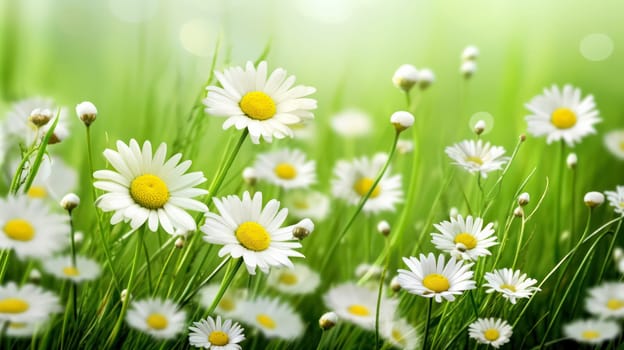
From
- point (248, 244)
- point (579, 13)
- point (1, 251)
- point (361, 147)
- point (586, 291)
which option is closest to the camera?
point (248, 244)

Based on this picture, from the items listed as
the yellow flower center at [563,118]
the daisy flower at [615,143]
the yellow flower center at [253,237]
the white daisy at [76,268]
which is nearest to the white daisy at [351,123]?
the daisy flower at [615,143]

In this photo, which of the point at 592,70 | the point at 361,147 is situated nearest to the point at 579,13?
the point at 592,70

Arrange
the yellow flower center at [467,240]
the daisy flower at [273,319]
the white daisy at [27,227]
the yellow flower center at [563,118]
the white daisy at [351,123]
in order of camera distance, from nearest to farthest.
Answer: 1. the white daisy at [27,227]
2. the yellow flower center at [467,240]
3. the daisy flower at [273,319]
4. the yellow flower center at [563,118]
5. the white daisy at [351,123]

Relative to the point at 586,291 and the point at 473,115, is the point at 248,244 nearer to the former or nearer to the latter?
the point at 586,291

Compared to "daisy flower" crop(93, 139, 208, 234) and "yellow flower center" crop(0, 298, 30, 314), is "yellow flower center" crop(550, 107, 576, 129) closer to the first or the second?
"daisy flower" crop(93, 139, 208, 234)

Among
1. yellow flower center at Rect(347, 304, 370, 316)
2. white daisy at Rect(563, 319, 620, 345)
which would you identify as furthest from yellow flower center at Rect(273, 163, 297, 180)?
white daisy at Rect(563, 319, 620, 345)

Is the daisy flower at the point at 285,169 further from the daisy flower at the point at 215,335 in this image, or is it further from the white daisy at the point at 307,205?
the daisy flower at the point at 215,335

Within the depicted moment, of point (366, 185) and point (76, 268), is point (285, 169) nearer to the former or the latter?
point (366, 185)
